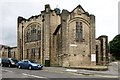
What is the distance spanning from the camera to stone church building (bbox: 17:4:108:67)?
52031 millimetres

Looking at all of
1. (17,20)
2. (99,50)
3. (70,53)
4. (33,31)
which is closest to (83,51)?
(70,53)

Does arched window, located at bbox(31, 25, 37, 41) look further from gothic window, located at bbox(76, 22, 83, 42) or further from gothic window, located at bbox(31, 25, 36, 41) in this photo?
gothic window, located at bbox(76, 22, 83, 42)

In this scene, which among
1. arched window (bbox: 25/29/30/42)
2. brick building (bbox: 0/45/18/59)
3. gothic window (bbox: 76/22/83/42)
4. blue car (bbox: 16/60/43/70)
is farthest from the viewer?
brick building (bbox: 0/45/18/59)

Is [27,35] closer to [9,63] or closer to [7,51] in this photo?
[7,51]

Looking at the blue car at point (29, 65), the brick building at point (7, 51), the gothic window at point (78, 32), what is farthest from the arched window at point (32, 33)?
the blue car at point (29, 65)

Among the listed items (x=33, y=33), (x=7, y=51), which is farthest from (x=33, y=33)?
(x=7, y=51)

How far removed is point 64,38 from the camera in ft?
170

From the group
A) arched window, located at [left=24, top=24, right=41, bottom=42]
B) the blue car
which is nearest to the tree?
arched window, located at [left=24, top=24, right=41, bottom=42]

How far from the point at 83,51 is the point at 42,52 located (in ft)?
25.1

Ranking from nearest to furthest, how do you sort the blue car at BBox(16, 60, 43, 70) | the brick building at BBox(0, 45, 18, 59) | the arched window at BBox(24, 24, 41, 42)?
the blue car at BBox(16, 60, 43, 70) < the arched window at BBox(24, 24, 41, 42) < the brick building at BBox(0, 45, 18, 59)

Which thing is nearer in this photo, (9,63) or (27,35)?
(9,63)

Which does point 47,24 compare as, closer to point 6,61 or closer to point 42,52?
point 42,52

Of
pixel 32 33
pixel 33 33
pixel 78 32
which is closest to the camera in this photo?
pixel 78 32

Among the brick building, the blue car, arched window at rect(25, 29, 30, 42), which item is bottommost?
the blue car
